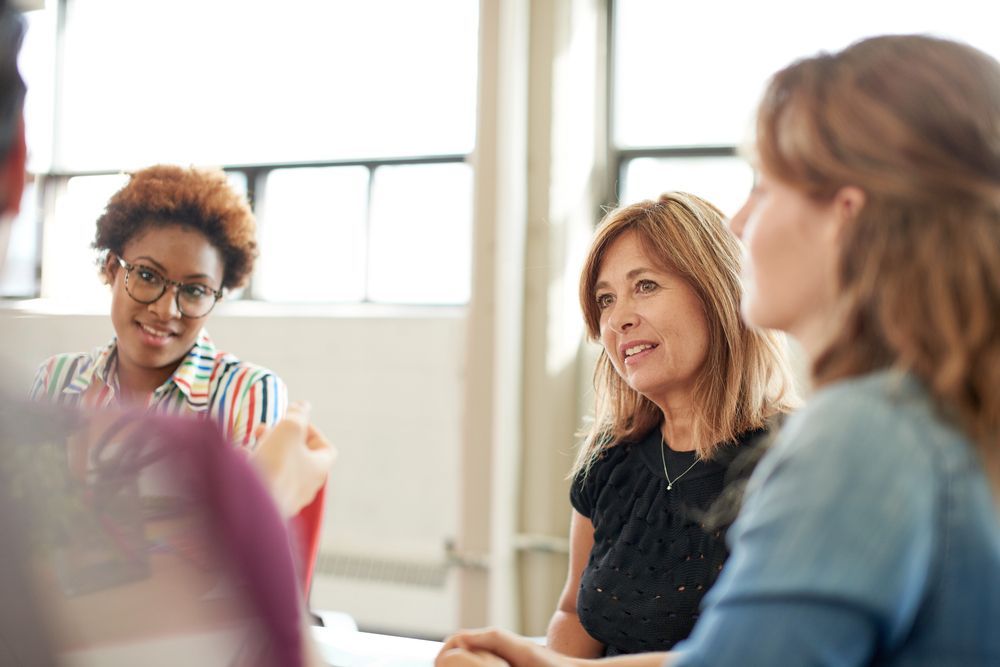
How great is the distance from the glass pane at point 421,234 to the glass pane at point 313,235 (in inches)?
3.5

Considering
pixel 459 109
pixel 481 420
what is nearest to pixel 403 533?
pixel 481 420

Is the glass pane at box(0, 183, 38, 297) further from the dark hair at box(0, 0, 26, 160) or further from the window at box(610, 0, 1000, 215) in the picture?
the window at box(610, 0, 1000, 215)

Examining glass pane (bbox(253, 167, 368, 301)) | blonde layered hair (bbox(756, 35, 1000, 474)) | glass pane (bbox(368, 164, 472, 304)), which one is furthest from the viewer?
glass pane (bbox(253, 167, 368, 301))

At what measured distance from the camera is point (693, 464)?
165cm

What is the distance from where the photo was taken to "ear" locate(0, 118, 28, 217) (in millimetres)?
594

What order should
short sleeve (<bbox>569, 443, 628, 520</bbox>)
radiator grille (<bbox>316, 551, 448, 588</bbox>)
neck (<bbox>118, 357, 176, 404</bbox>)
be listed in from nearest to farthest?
short sleeve (<bbox>569, 443, 628, 520</bbox>), neck (<bbox>118, 357, 176, 404</bbox>), radiator grille (<bbox>316, 551, 448, 588</bbox>)

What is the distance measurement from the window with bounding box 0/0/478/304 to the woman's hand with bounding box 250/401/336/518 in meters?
3.15

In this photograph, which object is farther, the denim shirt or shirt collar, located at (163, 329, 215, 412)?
shirt collar, located at (163, 329, 215, 412)

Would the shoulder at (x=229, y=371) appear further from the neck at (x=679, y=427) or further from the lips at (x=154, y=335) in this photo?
the neck at (x=679, y=427)

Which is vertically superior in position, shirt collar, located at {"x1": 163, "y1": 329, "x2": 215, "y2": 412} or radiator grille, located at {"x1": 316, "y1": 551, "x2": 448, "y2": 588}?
shirt collar, located at {"x1": 163, "y1": 329, "x2": 215, "y2": 412}

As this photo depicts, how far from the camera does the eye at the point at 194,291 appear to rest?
1.99 metres

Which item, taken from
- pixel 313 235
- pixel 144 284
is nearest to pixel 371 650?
pixel 144 284

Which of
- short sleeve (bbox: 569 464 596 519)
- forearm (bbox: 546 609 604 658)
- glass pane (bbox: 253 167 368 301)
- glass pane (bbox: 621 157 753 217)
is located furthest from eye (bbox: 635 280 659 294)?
glass pane (bbox: 253 167 368 301)

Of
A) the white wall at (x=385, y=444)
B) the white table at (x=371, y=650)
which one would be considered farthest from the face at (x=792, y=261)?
the white wall at (x=385, y=444)
